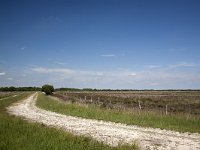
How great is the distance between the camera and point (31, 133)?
1377cm

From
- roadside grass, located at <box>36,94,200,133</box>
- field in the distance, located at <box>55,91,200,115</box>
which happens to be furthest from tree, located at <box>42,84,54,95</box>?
roadside grass, located at <box>36,94,200,133</box>

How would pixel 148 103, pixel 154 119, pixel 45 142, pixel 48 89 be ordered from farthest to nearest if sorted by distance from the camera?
pixel 48 89
pixel 148 103
pixel 154 119
pixel 45 142

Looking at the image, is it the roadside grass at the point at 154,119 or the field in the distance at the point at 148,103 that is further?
the field in the distance at the point at 148,103

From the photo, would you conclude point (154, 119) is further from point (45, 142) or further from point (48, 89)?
point (48, 89)

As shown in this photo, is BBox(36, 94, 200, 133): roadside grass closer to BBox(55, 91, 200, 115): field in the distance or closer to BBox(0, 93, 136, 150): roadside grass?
BBox(55, 91, 200, 115): field in the distance

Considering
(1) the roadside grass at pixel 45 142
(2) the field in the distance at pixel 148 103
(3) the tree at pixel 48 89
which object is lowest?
(1) the roadside grass at pixel 45 142

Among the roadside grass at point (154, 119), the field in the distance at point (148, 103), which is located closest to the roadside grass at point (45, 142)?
the roadside grass at point (154, 119)

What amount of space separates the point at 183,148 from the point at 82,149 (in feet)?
15.9

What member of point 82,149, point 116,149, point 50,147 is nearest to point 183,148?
point 116,149

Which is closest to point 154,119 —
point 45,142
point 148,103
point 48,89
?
point 45,142

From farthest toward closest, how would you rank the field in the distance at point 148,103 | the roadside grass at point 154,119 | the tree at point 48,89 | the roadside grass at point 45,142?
1. the tree at point 48,89
2. the field in the distance at point 148,103
3. the roadside grass at point 154,119
4. the roadside grass at point 45,142

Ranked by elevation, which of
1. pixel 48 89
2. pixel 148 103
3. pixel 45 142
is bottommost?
pixel 45 142

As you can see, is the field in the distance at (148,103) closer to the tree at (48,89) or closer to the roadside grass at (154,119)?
the roadside grass at (154,119)

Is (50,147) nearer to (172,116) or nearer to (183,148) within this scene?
(183,148)
